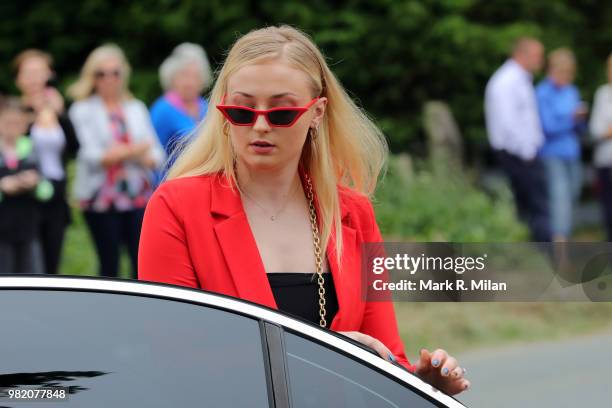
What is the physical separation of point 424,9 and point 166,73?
27.5 ft

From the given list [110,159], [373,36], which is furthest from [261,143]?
[373,36]

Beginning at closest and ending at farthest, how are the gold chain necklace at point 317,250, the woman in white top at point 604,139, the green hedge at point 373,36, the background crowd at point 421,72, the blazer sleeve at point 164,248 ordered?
the blazer sleeve at point 164,248, the gold chain necklace at point 317,250, the background crowd at point 421,72, the woman in white top at point 604,139, the green hedge at point 373,36

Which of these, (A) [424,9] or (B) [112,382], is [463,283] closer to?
(B) [112,382]

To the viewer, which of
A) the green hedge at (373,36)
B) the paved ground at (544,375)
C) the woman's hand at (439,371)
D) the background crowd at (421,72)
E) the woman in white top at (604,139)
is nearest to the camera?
the woman's hand at (439,371)

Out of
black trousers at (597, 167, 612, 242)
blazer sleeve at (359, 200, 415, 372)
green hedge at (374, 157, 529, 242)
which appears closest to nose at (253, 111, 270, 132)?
blazer sleeve at (359, 200, 415, 372)

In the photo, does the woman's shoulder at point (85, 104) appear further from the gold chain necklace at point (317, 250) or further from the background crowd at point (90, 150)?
the gold chain necklace at point (317, 250)

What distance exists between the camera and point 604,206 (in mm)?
11312

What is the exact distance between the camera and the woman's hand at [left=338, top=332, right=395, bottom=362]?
2889 millimetres

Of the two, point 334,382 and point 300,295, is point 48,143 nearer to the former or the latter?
point 300,295

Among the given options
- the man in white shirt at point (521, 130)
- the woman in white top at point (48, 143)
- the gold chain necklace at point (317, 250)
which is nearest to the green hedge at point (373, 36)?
the man in white shirt at point (521, 130)

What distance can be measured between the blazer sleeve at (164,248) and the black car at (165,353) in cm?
42

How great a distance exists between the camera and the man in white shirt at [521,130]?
10266 millimetres

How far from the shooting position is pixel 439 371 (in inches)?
113

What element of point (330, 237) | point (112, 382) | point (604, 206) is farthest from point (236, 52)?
point (604, 206)
